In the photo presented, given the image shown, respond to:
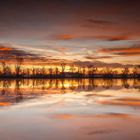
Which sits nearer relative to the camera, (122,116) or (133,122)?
(133,122)

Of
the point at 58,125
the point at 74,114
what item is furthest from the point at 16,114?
the point at 58,125

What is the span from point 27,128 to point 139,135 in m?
3.00

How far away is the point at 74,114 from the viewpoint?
13.9 metres

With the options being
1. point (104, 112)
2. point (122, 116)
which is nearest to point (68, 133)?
point (122, 116)

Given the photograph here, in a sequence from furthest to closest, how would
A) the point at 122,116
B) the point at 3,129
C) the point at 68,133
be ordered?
the point at 122,116 → the point at 3,129 → the point at 68,133

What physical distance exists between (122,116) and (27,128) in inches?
164

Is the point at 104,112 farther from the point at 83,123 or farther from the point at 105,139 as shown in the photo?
the point at 105,139

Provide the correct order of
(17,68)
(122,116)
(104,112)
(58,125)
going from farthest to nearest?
(17,68)
(104,112)
(122,116)
(58,125)

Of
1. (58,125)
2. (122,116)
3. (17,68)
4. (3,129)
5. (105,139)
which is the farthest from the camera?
(17,68)

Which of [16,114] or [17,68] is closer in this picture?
[16,114]

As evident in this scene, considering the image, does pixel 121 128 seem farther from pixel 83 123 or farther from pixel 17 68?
pixel 17 68

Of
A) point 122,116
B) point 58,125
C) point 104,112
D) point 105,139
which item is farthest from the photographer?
point 104,112

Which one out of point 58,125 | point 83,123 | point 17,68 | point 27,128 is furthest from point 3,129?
point 17,68

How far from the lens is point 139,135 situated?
A: 923 cm
